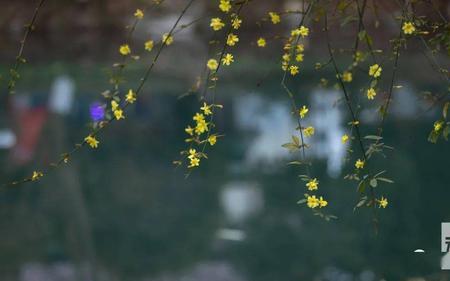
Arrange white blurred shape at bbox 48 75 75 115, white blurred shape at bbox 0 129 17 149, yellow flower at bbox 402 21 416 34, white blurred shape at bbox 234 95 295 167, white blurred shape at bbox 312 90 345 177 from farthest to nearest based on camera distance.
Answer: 1. white blurred shape at bbox 48 75 75 115
2. white blurred shape at bbox 0 129 17 149
3. white blurred shape at bbox 234 95 295 167
4. white blurred shape at bbox 312 90 345 177
5. yellow flower at bbox 402 21 416 34

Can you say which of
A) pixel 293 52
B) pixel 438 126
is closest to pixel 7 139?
pixel 293 52

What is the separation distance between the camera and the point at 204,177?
191 inches

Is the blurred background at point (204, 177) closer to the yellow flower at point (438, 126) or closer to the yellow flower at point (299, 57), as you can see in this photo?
the yellow flower at point (299, 57)

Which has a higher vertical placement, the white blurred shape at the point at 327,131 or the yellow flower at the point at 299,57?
the white blurred shape at the point at 327,131

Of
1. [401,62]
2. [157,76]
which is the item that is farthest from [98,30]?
[401,62]

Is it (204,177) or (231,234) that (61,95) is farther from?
(231,234)

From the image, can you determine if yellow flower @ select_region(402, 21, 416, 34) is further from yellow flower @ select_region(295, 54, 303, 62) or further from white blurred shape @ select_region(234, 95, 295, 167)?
white blurred shape @ select_region(234, 95, 295, 167)

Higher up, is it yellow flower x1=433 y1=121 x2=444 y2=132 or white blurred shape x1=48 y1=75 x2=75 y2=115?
white blurred shape x1=48 y1=75 x2=75 y2=115

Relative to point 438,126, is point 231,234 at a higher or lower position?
higher

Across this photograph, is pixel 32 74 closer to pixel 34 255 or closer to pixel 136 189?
pixel 136 189

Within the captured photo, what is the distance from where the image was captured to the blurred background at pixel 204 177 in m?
3.35

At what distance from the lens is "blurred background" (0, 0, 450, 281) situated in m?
3.35

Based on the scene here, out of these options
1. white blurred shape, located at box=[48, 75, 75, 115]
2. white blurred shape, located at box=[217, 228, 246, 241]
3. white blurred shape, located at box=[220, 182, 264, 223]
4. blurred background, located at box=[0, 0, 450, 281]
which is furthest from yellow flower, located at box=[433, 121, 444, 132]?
white blurred shape, located at box=[48, 75, 75, 115]

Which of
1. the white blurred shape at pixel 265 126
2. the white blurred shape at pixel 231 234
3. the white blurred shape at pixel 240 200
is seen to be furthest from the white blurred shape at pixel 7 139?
the white blurred shape at pixel 231 234
